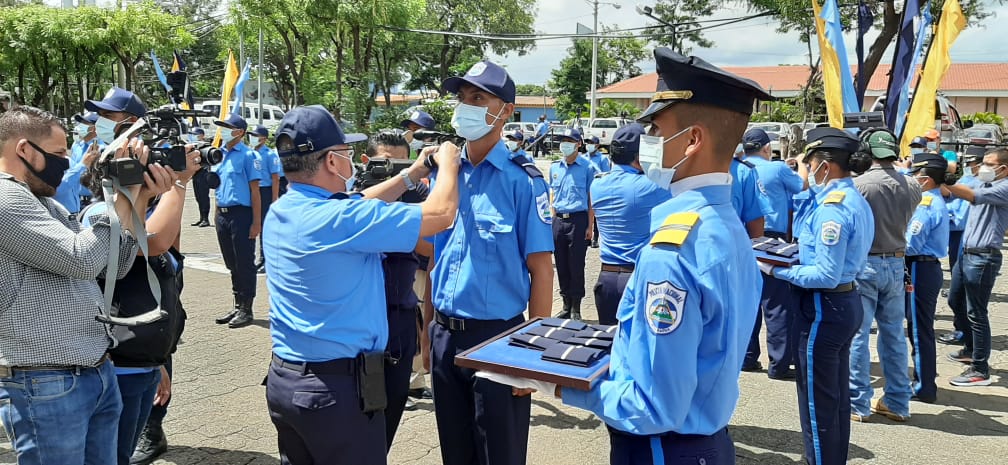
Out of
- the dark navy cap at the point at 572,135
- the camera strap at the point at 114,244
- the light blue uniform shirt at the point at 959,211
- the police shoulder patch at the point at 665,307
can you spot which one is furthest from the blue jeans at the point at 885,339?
the dark navy cap at the point at 572,135

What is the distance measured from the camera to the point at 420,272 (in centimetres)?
572

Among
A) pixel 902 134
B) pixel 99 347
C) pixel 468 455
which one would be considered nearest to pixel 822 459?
pixel 468 455

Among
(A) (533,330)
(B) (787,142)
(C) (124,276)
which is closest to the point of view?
(A) (533,330)

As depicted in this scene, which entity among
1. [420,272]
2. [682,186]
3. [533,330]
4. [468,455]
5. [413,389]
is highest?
[682,186]

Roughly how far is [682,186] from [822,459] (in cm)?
271

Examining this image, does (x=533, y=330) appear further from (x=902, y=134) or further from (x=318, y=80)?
(x=318, y=80)

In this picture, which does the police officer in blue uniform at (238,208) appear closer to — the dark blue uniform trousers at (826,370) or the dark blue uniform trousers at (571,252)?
the dark blue uniform trousers at (571,252)

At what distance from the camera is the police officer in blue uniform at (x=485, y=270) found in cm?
315

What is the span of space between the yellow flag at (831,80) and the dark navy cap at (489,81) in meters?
6.32

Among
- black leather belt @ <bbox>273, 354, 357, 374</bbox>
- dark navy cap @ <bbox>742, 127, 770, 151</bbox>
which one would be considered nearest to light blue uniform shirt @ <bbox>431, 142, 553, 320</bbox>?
black leather belt @ <bbox>273, 354, 357, 374</bbox>

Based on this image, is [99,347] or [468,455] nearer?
[99,347]

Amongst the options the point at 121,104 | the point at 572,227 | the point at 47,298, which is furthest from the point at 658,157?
the point at 572,227

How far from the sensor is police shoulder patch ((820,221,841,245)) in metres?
3.90

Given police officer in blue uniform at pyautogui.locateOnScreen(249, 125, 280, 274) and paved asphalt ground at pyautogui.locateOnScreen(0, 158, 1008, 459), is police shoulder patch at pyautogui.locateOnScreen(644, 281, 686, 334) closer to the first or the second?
paved asphalt ground at pyautogui.locateOnScreen(0, 158, 1008, 459)
